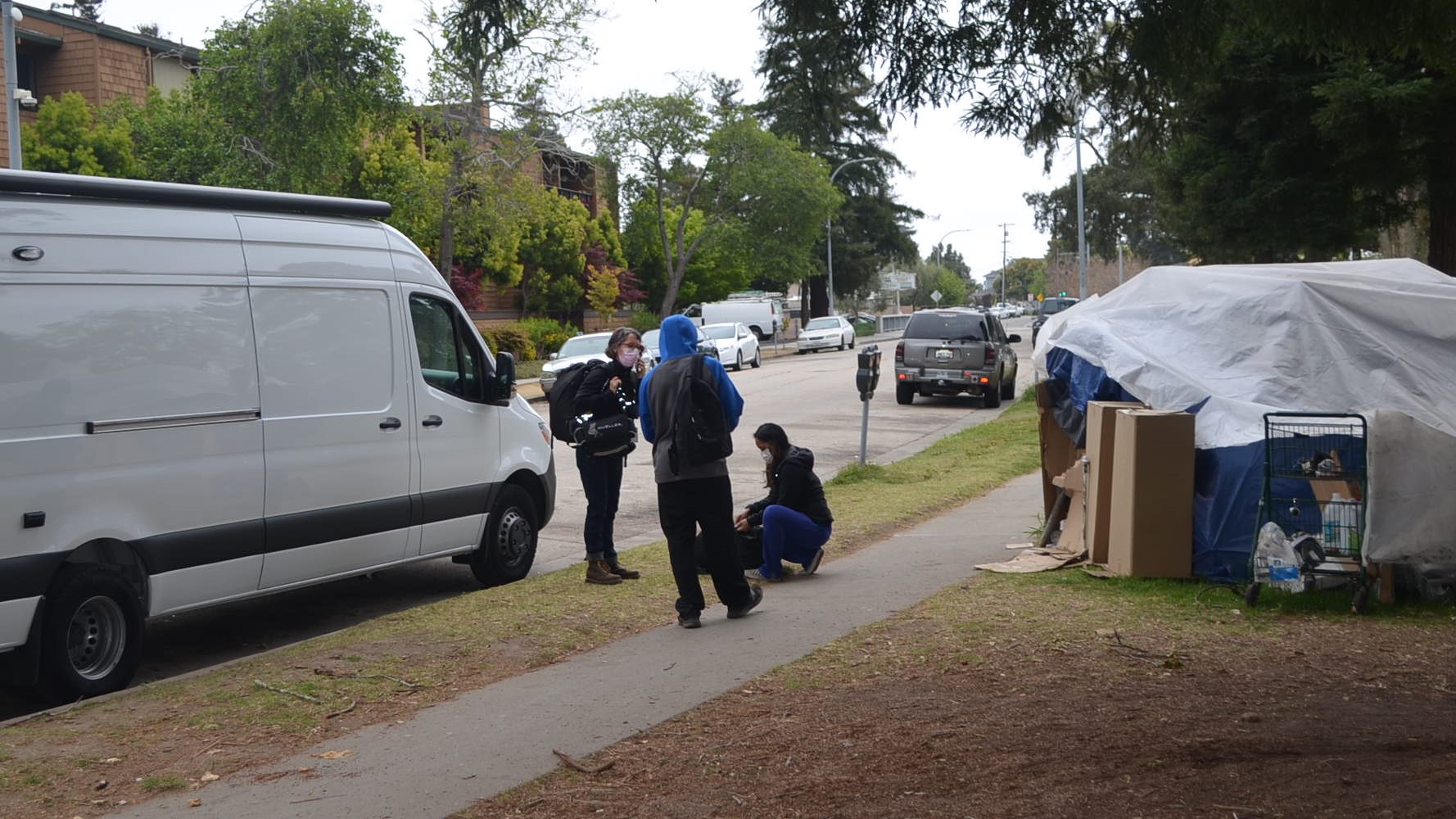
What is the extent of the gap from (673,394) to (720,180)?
48.2 metres

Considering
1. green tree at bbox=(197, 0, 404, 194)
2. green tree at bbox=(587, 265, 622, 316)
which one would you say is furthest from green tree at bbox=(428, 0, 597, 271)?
green tree at bbox=(587, 265, 622, 316)

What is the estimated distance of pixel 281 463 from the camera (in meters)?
7.91

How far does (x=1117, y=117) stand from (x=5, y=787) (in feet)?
21.8

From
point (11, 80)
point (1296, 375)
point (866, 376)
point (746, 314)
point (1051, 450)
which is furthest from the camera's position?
point (746, 314)

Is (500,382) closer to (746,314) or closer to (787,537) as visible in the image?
(787,537)

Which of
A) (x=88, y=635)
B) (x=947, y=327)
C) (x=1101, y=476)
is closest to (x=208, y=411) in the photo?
(x=88, y=635)

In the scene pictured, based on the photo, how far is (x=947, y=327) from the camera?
26.3 m

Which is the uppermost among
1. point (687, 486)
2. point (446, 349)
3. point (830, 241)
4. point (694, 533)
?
point (830, 241)

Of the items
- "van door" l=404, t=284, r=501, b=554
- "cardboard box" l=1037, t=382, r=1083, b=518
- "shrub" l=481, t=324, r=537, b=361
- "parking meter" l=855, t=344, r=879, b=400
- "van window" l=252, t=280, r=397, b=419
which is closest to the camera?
"van window" l=252, t=280, r=397, b=419

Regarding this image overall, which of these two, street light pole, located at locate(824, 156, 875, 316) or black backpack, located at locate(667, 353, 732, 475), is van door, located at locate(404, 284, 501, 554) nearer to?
black backpack, located at locate(667, 353, 732, 475)

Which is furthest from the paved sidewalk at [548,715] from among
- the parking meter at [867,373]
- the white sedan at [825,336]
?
the white sedan at [825,336]

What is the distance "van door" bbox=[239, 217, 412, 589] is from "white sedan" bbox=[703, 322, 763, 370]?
29342 millimetres

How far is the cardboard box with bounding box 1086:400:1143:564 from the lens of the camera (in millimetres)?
9023

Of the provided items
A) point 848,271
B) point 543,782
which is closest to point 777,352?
point 848,271
